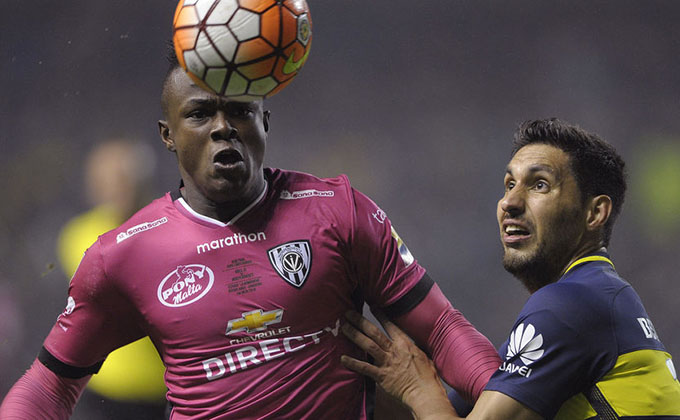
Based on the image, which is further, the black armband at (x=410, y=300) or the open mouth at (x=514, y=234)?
the open mouth at (x=514, y=234)

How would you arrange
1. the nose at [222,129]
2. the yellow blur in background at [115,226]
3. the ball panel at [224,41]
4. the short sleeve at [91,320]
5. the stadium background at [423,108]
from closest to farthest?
the ball panel at [224,41], the nose at [222,129], the short sleeve at [91,320], the yellow blur in background at [115,226], the stadium background at [423,108]

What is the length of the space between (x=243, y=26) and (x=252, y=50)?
0.07 meters

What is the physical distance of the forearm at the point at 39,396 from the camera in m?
2.49

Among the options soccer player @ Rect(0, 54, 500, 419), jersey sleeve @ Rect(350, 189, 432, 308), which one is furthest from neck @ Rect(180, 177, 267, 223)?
jersey sleeve @ Rect(350, 189, 432, 308)

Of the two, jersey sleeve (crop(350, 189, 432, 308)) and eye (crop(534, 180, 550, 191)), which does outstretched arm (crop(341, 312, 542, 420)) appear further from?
eye (crop(534, 180, 550, 191))

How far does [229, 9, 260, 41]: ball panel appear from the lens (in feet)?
6.92

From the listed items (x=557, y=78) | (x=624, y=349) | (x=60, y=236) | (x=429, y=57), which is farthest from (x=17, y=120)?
(x=624, y=349)

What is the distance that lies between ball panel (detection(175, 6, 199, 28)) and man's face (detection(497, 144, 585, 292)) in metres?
1.17

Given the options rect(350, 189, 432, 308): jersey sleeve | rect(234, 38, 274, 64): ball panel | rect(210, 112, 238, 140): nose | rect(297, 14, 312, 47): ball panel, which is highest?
rect(297, 14, 312, 47): ball panel

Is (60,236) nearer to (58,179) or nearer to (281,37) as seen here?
(58,179)

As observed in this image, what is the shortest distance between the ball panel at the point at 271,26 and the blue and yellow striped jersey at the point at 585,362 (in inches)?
41.5

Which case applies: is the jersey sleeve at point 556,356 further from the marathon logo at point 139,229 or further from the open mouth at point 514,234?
the marathon logo at point 139,229

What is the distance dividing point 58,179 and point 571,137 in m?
3.21

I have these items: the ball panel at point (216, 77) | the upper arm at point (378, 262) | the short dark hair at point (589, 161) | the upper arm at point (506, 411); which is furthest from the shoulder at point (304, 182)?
the upper arm at point (506, 411)
